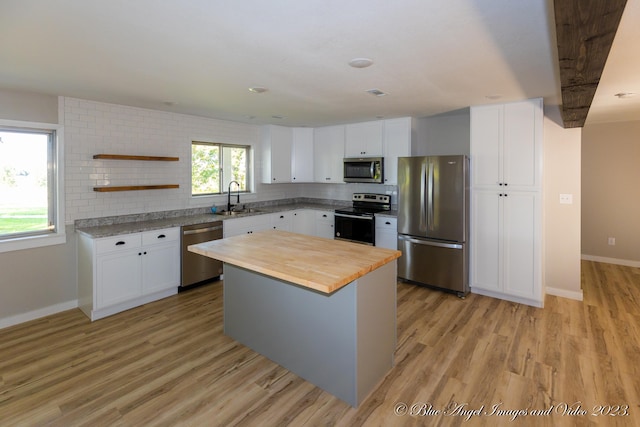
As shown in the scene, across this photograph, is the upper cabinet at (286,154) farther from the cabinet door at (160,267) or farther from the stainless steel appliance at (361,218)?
the cabinet door at (160,267)

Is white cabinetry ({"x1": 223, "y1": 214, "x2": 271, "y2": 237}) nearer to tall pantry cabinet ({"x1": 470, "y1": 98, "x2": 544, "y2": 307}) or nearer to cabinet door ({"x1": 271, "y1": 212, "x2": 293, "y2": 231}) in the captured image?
cabinet door ({"x1": 271, "y1": 212, "x2": 293, "y2": 231})

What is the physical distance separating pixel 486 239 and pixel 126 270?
420cm

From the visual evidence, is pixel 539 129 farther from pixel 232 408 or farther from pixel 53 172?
pixel 53 172

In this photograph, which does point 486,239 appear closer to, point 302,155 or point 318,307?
point 318,307

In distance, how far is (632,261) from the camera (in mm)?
5441

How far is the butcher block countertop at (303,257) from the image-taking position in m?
2.04

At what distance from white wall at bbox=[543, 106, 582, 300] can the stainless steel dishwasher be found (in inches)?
164

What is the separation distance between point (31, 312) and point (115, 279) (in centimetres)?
90

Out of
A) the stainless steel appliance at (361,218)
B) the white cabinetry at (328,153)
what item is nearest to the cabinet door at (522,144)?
the stainless steel appliance at (361,218)

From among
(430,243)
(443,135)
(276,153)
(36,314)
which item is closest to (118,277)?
(36,314)

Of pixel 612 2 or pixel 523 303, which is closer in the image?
pixel 612 2

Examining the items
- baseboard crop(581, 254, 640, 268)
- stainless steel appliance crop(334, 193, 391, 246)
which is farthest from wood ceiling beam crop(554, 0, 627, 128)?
baseboard crop(581, 254, 640, 268)

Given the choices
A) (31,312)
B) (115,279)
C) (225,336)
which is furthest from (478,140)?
(31,312)

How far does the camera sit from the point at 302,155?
20.0 ft
